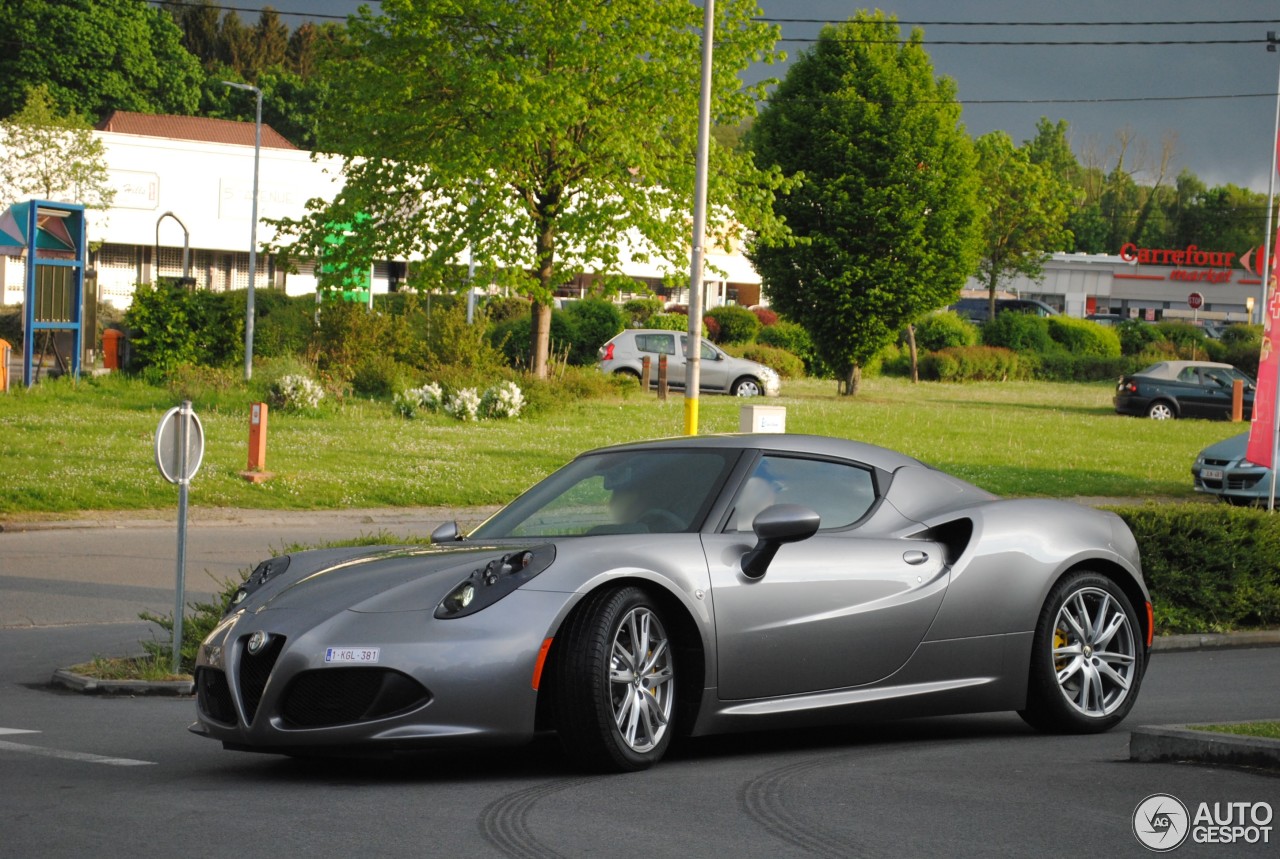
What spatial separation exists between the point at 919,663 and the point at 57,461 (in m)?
16.2

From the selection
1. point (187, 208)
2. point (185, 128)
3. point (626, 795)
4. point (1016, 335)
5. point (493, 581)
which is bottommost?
point (626, 795)

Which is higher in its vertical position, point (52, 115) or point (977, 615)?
point (52, 115)

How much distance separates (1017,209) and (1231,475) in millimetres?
54339

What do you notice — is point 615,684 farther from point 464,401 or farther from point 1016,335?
point 1016,335

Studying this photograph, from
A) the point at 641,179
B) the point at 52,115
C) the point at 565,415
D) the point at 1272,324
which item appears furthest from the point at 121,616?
the point at 52,115

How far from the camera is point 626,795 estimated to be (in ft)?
18.1

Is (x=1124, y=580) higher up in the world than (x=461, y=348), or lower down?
lower down

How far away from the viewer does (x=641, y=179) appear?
108 feet

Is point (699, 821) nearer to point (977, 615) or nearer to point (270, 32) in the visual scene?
point (977, 615)

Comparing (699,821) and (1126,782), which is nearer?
(699,821)

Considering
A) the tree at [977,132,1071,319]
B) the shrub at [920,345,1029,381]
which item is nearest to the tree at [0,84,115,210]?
the shrub at [920,345,1029,381]

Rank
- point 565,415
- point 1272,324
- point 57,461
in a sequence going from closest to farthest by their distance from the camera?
point 1272,324, point 57,461, point 565,415

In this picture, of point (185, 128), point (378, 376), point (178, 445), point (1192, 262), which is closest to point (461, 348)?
point (378, 376)

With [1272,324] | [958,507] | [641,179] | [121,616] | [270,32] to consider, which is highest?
[270,32]
